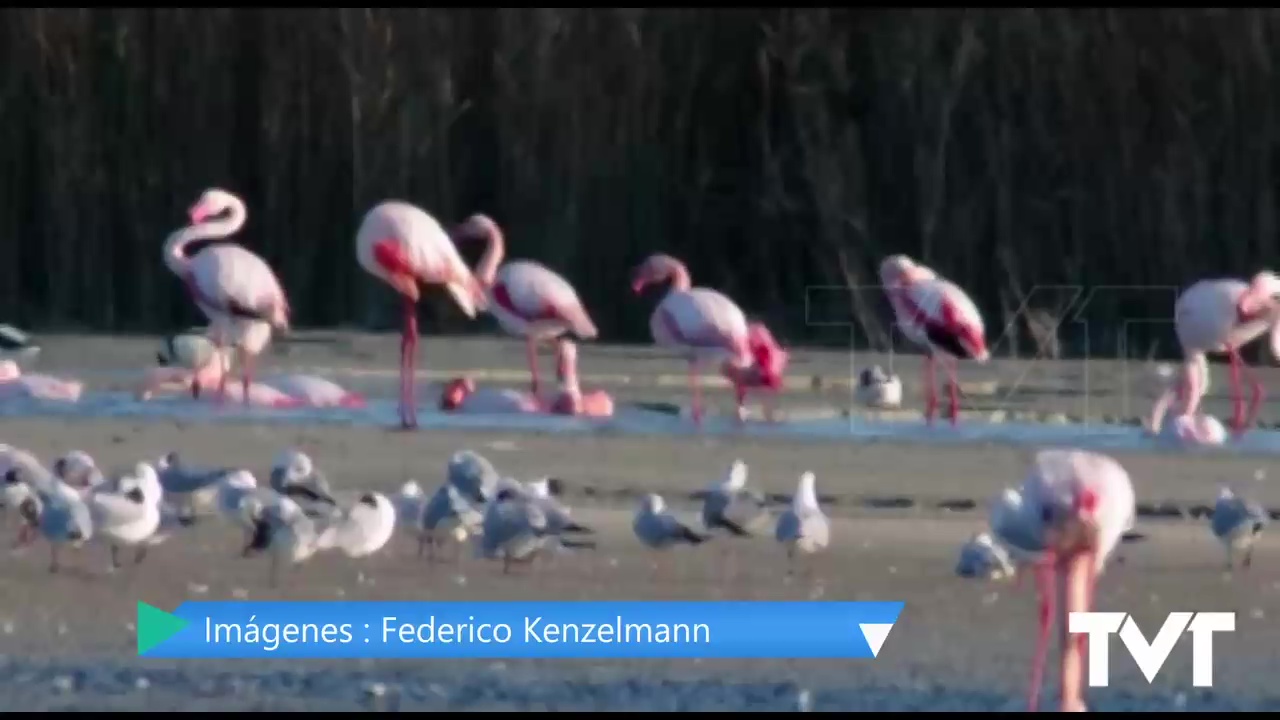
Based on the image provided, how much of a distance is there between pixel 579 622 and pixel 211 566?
1.43 meters

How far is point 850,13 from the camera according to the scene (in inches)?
845

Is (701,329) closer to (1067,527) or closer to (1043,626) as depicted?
(1043,626)

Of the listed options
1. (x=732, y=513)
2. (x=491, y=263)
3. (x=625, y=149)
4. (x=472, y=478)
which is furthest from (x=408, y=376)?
(x=625, y=149)

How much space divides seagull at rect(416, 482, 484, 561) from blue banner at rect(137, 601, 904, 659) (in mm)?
715

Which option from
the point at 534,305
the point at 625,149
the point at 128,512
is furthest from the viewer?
the point at 625,149

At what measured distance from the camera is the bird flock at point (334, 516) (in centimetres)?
651

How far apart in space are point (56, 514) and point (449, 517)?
3.56 ft

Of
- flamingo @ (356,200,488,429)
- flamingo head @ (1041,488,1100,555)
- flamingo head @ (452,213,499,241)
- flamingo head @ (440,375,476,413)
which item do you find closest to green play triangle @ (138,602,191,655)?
flamingo head @ (1041,488,1100,555)

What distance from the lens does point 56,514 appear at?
648cm

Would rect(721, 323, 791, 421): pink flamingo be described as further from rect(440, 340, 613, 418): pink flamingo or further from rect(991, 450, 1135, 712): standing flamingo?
rect(991, 450, 1135, 712): standing flamingo

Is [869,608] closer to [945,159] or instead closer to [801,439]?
[801,439]

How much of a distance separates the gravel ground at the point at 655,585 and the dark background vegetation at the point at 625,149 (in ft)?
35.6

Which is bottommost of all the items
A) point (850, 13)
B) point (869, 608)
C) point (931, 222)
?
point (869, 608)

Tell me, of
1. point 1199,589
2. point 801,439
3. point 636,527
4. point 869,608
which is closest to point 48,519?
point 636,527
